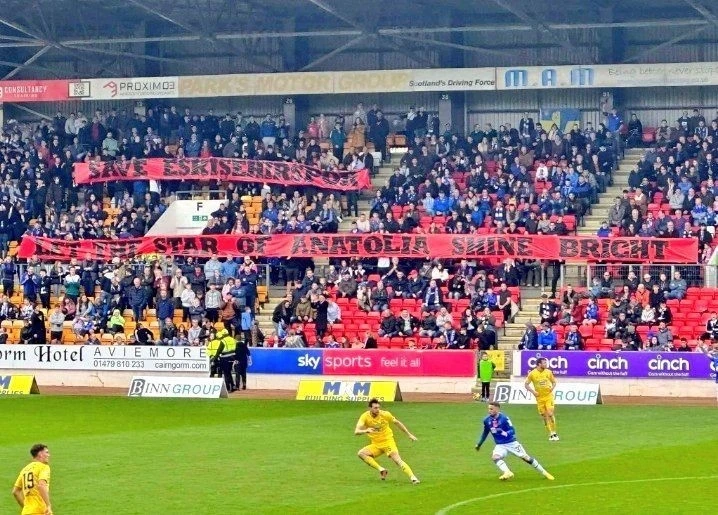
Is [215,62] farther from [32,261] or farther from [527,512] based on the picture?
[527,512]

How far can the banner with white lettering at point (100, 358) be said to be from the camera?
43875mm

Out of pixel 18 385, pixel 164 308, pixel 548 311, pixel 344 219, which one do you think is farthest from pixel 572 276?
pixel 18 385

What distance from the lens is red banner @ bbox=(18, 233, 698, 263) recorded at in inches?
1731

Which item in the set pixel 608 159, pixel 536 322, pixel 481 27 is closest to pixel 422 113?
pixel 481 27

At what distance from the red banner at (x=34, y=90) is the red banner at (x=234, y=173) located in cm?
628

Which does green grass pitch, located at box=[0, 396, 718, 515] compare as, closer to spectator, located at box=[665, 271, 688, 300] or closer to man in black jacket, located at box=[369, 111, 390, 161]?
spectator, located at box=[665, 271, 688, 300]

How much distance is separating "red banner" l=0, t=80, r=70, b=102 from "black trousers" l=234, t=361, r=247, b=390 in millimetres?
20597

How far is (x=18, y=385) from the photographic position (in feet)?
144

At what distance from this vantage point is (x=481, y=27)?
54.0 metres

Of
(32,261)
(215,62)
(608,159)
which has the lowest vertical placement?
(32,261)

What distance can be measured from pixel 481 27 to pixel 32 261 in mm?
17361

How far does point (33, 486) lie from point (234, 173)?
121ft

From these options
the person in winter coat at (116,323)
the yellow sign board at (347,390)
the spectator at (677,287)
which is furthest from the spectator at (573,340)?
the person in winter coat at (116,323)

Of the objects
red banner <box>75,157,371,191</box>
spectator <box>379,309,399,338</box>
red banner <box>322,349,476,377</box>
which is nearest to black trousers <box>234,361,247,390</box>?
red banner <box>322,349,476,377</box>
